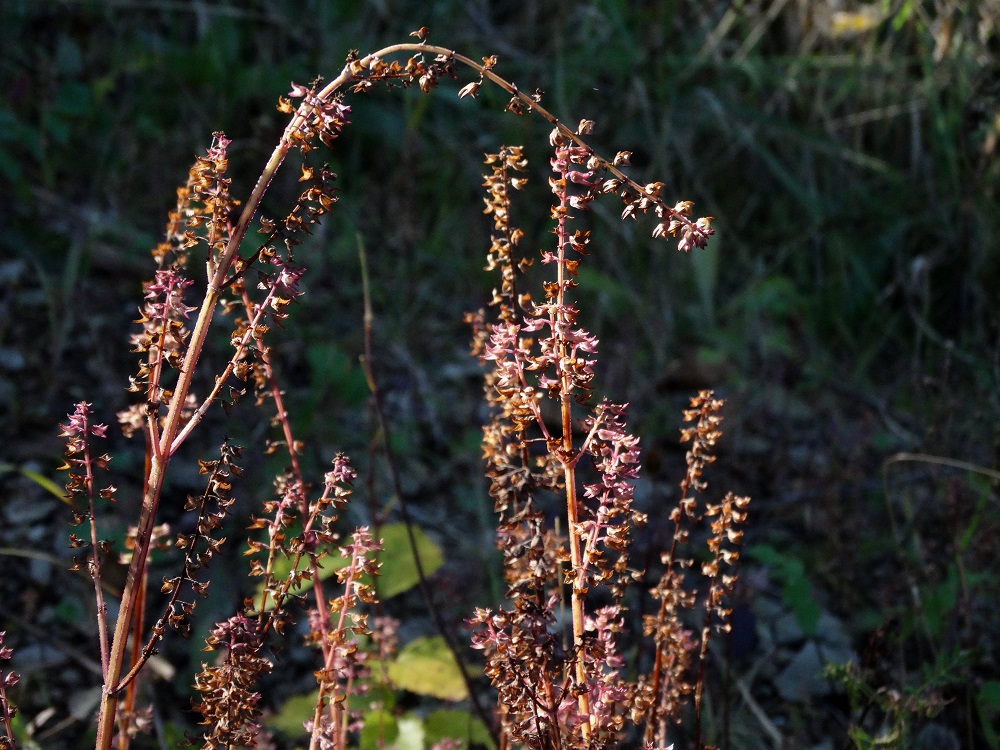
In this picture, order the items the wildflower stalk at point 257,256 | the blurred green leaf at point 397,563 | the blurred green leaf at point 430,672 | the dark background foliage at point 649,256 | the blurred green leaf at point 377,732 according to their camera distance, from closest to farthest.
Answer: the wildflower stalk at point 257,256, the blurred green leaf at point 377,732, the blurred green leaf at point 430,672, the blurred green leaf at point 397,563, the dark background foliage at point 649,256

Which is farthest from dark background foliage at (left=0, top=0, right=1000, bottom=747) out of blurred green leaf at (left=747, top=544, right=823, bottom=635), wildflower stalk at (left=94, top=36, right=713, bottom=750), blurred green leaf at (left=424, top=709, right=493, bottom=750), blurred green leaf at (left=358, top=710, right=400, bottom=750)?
wildflower stalk at (left=94, top=36, right=713, bottom=750)

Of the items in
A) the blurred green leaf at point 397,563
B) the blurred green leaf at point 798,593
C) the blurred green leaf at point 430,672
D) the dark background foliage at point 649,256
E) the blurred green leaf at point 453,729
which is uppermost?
the dark background foliage at point 649,256

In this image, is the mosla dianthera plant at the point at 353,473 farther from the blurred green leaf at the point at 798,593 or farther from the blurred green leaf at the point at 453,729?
the blurred green leaf at the point at 798,593

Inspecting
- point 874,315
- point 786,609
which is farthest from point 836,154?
point 786,609

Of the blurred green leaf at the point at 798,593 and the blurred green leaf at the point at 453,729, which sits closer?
the blurred green leaf at the point at 453,729

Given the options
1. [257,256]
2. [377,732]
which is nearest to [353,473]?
[257,256]

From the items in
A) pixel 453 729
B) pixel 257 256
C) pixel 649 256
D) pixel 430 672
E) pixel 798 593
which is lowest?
pixel 453 729

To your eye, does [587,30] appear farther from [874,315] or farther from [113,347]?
[113,347]

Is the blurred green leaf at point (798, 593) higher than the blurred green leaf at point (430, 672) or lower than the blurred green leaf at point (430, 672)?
higher

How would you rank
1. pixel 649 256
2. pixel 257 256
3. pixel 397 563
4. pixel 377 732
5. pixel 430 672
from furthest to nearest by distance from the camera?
pixel 649 256 → pixel 397 563 → pixel 430 672 → pixel 377 732 → pixel 257 256

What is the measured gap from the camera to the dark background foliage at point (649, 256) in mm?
3092

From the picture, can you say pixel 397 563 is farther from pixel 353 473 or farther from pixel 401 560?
pixel 353 473

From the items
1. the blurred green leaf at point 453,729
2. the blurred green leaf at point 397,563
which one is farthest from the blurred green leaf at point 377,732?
the blurred green leaf at point 397,563

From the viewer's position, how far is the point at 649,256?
4719 mm
